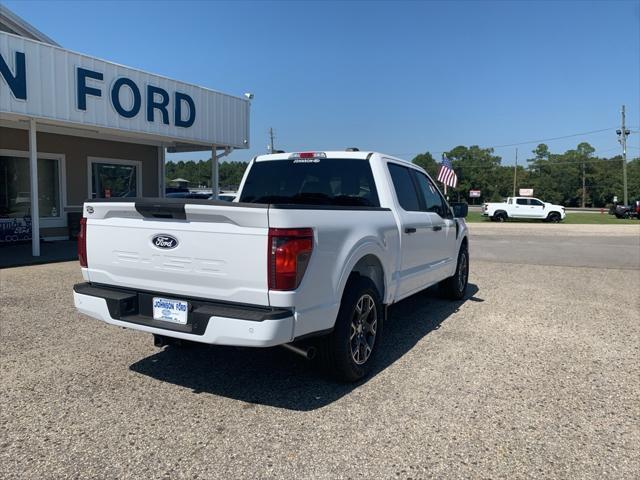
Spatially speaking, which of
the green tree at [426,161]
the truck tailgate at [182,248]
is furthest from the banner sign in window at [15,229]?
the green tree at [426,161]

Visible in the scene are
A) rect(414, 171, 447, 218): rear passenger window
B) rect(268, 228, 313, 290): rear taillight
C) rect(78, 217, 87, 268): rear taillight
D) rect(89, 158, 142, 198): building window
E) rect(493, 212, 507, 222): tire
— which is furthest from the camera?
rect(493, 212, 507, 222): tire

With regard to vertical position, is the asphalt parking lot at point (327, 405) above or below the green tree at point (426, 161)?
below

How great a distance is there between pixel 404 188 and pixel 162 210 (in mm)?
2798

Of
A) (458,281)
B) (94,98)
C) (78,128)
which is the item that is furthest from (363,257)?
(78,128)

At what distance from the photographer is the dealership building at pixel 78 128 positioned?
10500mm

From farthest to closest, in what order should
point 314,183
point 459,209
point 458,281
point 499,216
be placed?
point 499,216, point 458,281, point 459,209, point 314,183

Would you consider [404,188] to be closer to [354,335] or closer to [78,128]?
[354,335]

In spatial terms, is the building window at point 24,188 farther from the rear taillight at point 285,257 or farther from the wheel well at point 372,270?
the rear taillight at point 285,257

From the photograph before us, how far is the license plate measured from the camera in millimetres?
3570

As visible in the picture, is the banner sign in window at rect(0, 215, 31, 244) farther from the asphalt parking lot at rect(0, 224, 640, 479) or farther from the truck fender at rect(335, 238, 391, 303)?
the truck fender at rect(335, 238, 391, 303)

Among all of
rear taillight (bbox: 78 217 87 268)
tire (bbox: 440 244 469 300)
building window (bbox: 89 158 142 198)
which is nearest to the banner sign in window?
building window (bbox: 89 158 142 198)

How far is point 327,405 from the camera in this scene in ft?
12.3

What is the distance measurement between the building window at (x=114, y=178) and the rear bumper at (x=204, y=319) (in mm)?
12034

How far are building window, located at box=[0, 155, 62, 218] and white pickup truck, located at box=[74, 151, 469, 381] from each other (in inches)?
428
